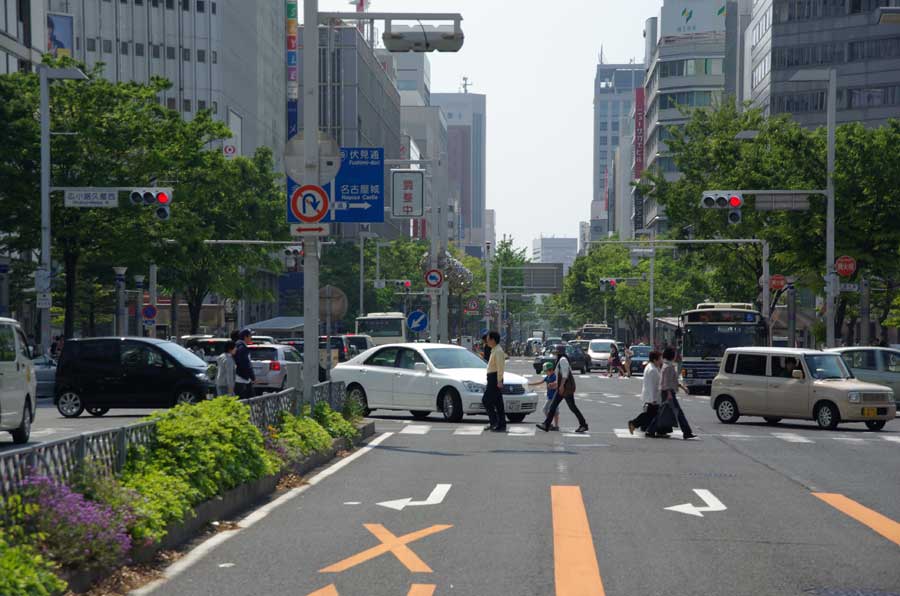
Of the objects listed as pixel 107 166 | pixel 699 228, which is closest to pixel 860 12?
pixel 699 228

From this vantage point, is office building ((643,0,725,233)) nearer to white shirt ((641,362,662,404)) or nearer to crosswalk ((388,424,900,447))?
crosswalk ((388,424,900,447))

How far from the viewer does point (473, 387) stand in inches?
1035

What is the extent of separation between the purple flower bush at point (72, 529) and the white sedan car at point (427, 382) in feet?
58.8

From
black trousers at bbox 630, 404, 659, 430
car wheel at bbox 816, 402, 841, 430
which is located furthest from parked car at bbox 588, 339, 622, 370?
black trousers at bbox 630, 404, 659, 430

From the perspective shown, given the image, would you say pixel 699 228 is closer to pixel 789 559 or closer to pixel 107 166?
pixel 107 166

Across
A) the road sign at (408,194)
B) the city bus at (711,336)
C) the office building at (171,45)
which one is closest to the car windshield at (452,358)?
the road sign at (408,194)

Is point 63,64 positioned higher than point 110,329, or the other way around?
point 63,64

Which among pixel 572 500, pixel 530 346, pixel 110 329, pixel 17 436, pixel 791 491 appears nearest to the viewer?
pixel 572 500

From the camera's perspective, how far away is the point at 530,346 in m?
143

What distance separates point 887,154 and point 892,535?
111ft

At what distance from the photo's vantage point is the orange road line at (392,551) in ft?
30.5

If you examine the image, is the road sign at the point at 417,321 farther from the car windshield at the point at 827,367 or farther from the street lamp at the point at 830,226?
the car windshield at the point at 827,367

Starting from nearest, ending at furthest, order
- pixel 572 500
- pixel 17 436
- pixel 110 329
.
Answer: pixel 572 500, pixel 17 436, pixel 110 329

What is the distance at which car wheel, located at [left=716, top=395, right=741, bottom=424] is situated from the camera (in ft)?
92.8
